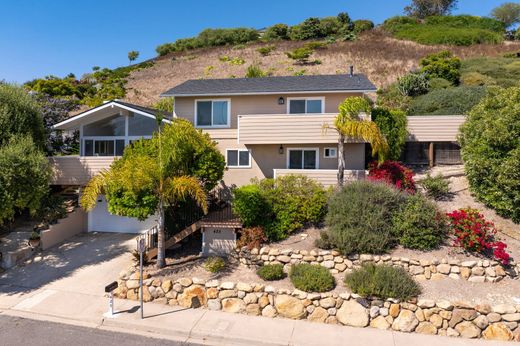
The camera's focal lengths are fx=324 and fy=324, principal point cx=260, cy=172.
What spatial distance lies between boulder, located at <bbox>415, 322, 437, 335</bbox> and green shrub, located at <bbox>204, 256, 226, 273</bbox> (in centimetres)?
675

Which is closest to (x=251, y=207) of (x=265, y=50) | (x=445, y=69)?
(x=445, y=69)

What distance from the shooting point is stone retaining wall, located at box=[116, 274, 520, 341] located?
31.2 feet

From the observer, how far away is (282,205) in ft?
44.1

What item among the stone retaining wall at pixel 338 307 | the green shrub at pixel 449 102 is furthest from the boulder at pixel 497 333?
A: the green shrub at pixel 449 102

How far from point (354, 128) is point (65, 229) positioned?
14995mm

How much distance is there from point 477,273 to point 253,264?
7.68 metres

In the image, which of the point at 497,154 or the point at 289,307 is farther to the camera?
the point at 497,154

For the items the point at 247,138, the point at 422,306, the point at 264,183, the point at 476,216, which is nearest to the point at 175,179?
the point at 264,183

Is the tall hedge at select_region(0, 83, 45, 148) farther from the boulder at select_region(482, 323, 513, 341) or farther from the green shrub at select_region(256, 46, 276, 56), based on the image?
the green shrub at select_region(256, 46, 276, 56)

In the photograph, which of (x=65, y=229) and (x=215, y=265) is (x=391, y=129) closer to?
(x=215, y=265)

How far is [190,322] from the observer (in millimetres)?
9984

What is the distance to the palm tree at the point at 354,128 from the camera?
14688 millimetres

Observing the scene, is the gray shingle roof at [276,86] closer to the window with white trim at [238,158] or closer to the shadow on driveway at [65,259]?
the window with white trim at [238,158]

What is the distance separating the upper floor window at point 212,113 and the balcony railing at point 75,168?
5570 mm
